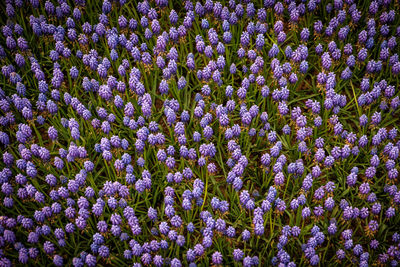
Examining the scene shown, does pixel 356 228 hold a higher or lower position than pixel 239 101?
lower

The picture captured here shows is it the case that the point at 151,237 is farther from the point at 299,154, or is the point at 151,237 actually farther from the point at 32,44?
the point at 32,44

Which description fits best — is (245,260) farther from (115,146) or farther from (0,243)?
(0,243)

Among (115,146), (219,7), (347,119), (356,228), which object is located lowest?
(356,228)

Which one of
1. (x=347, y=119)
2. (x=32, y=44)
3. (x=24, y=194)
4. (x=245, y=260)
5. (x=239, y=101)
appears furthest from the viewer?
(x=32, y=44)

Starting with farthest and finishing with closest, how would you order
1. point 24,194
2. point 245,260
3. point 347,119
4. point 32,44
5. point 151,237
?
point 32,44 < point 347,119 < point 151,237 < point 24,194 < point 245,260

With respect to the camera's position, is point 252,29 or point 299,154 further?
point 252,29

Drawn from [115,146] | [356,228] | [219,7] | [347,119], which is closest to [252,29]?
[219,7]

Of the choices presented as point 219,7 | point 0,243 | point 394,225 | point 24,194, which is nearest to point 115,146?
point 24,194
